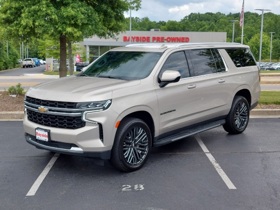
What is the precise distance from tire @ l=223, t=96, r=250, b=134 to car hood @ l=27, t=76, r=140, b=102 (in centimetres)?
268

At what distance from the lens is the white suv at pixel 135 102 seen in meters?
4.59

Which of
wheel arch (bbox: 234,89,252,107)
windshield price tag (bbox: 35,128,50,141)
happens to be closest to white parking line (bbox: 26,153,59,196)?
windshield price tag (bbox: 35,128,50,141)

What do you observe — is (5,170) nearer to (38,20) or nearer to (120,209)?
(120,209)

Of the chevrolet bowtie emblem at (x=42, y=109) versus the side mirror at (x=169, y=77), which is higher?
the side mirror at (x=169, y=77)

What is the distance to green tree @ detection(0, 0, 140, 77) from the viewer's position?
9141 mm

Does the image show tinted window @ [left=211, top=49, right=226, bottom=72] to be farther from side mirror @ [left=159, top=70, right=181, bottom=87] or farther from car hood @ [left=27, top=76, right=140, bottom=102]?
car hood @ [left=27, top=76, right=140, bottom=102]

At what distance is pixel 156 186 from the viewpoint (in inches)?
179

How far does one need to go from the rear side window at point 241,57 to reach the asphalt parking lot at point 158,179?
1.66 metres

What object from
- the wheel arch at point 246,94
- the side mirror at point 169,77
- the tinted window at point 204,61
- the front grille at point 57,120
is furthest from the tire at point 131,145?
the wheel arch at point 246,94

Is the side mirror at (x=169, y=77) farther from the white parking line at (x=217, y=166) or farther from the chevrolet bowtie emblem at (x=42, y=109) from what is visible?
the chevrolet bowtie emblem at (x=42, y=109)

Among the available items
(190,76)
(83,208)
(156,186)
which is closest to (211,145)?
(190,76)

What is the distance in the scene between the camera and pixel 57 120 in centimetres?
473

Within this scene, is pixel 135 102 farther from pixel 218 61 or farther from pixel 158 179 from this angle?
pixel 218 61

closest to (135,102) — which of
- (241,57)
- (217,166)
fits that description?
(217,166)
